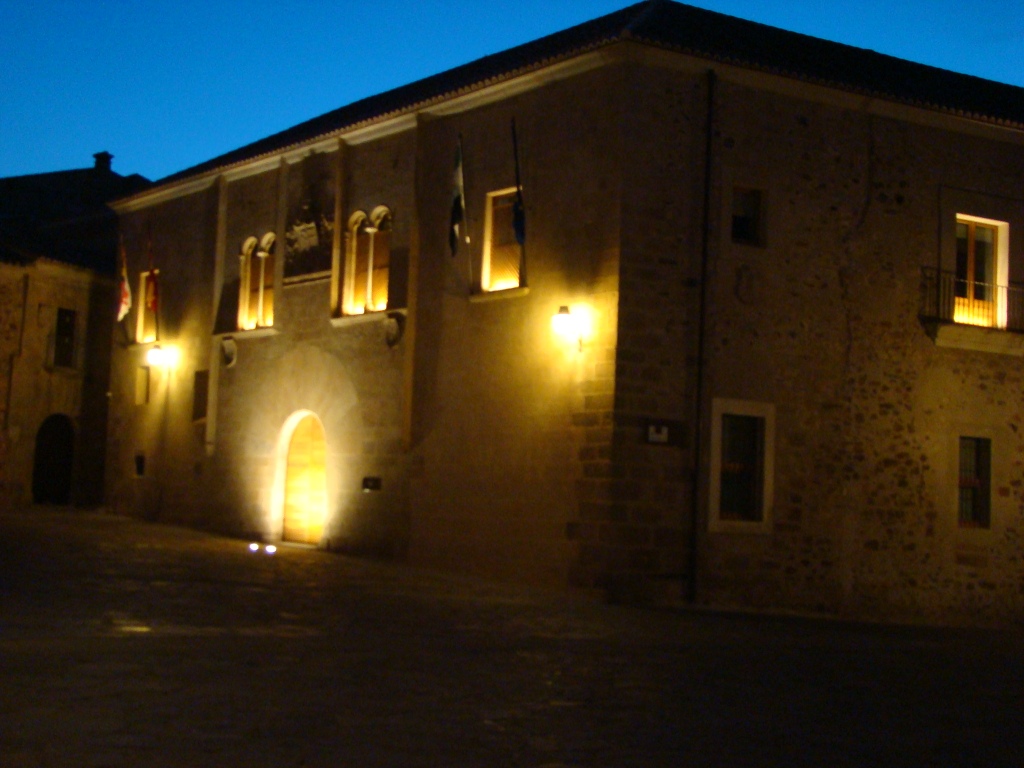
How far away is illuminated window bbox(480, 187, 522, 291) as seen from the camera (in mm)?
17531

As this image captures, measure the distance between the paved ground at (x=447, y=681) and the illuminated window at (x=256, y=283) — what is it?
27.3ft

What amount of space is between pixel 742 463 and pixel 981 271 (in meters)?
5.09

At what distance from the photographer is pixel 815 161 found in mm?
17172

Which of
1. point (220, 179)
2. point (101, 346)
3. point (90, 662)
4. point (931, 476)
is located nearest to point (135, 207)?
point (220, 179)

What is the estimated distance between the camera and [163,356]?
24.9 metres

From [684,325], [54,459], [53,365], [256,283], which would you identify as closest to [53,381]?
[53,365]

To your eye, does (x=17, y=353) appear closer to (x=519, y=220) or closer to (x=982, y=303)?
(x=519, y=220)

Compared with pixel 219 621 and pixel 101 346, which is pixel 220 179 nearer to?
pixel 101 346

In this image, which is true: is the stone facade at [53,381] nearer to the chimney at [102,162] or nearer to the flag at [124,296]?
the flag at [124,296]

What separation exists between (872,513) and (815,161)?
15.4ft

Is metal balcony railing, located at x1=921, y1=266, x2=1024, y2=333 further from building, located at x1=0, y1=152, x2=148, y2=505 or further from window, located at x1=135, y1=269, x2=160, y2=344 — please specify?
building, located at x1=0, y1=152, x2=148, y2=505

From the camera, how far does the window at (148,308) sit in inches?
993


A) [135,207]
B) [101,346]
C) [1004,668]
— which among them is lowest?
[1004,668]

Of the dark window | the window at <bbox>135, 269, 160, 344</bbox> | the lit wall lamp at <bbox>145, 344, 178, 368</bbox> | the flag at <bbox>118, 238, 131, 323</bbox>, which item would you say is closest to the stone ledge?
the dark window
